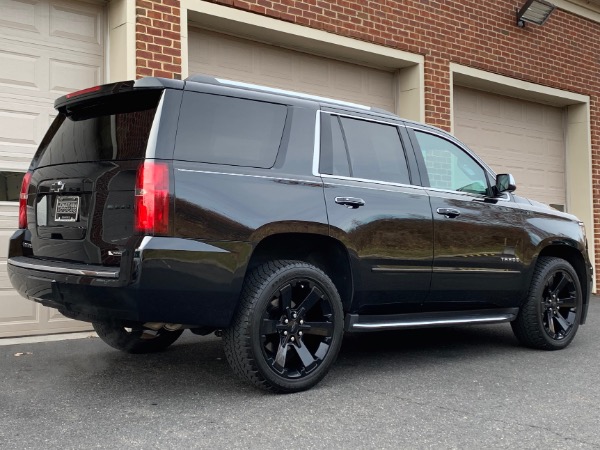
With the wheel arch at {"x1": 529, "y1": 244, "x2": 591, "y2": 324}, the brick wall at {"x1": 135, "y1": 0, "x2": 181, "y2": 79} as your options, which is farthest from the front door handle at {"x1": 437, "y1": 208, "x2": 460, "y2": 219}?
the brick wall at {"x1": 135, "y1": 0, "x2": 181, "y2": 79}

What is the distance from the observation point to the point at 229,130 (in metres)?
4.06

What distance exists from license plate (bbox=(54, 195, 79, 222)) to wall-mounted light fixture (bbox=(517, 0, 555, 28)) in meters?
8.29

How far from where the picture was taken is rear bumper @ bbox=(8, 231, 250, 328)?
3.60 m

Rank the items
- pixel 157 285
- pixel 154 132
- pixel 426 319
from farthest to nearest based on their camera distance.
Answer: pixel 426 319 → pixel 154 132 → pixel 157 285

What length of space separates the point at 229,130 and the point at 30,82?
325 centimetres

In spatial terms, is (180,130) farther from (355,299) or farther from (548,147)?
(548,147)

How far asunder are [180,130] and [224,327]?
1.14 meters

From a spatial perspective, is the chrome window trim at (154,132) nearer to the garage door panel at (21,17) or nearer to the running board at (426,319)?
the running board at (426,319)

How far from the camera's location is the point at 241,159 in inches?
160

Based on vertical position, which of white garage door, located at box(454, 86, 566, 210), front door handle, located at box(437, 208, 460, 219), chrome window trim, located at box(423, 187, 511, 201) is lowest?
front door handle, located at box(437, 208, 460, 219)

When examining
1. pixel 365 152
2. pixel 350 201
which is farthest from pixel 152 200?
pixel 365 152

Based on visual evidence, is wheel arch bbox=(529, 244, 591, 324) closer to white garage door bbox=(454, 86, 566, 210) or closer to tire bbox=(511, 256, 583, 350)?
tire bbox=(511, 256, 583, 350)

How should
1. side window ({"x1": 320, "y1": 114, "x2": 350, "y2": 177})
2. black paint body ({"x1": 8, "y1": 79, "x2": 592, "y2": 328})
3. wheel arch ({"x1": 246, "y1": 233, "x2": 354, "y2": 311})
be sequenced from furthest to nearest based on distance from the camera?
side window ({"x1": 320, "y1": 114, "x2": 350, "y2": 177}) → wheel arch ({"x1": 246, "y1": 233, "x2": 354, "y2": 311}) → black paint body ({"x1": 8, "y1": 79, "x2": 592, "y2": 328})

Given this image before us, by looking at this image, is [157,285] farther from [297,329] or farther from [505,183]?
[505,183]
